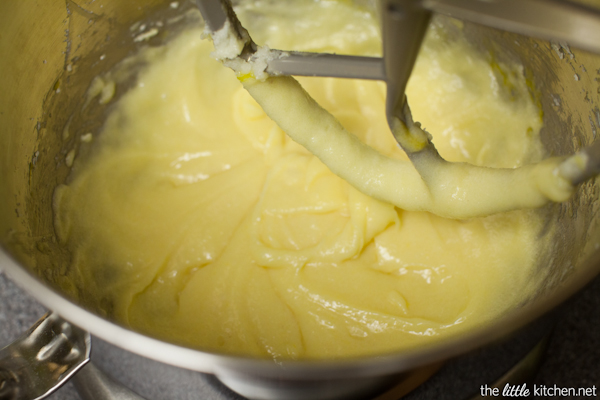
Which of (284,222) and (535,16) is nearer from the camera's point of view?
(535,16)

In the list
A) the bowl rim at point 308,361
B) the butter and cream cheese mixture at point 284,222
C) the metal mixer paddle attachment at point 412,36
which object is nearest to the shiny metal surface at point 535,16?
the metal mixer paddle attachment at point 412,36

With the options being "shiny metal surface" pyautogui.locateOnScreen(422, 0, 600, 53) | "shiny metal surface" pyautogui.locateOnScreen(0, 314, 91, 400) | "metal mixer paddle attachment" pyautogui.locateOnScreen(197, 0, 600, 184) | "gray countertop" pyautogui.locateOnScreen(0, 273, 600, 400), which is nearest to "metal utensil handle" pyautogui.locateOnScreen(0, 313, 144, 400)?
"shiny metal surface" pyautogui.locateOnScreen(0, 314, 91, 400)

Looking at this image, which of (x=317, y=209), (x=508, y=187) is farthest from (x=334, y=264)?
(x=508, y=187)

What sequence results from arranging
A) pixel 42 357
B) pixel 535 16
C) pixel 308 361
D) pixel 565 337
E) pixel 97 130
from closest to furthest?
1. pixel 535 16
2. pixel 308 361
3. pixel 42 357
4. pixel 565 337
5. pixel 97 130

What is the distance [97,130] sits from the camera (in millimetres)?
1244

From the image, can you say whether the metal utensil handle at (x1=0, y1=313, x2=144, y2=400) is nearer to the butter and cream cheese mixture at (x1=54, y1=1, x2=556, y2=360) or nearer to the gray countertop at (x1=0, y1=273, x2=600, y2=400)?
the butter and cream cheese mixture at (x1=54, y1=1, x2=556, y2=360)

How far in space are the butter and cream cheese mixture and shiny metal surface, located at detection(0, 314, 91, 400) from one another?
0.16 meters

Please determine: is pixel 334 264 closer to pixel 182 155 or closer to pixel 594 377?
pixel 182 155

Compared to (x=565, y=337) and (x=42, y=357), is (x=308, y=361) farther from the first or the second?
(x=565, y=337)

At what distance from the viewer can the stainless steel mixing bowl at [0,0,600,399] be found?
0.54 meters

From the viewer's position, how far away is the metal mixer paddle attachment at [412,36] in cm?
43

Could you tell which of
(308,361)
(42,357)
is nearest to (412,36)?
(308,361)

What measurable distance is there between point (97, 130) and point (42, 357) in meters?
0.69

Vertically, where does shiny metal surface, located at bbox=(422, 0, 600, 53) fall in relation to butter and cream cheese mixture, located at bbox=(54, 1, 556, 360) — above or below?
above
